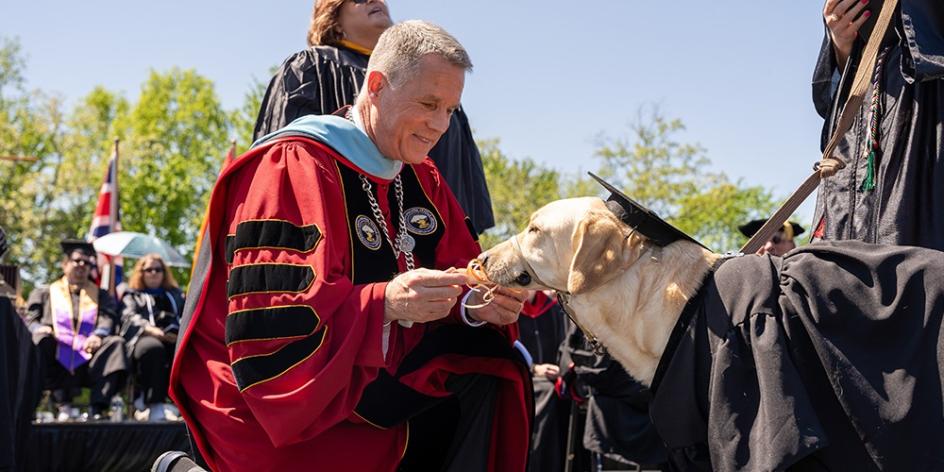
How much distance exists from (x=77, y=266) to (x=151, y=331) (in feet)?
4.80

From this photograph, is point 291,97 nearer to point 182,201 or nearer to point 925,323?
point 925,323

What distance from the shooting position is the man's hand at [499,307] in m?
3.87

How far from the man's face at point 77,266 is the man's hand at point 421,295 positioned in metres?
9.90

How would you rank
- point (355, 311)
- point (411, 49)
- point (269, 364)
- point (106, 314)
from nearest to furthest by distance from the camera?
point (269, 364), point (355, 311), point (411, 49), point (106, 314)

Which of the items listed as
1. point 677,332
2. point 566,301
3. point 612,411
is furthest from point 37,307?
point 677,332

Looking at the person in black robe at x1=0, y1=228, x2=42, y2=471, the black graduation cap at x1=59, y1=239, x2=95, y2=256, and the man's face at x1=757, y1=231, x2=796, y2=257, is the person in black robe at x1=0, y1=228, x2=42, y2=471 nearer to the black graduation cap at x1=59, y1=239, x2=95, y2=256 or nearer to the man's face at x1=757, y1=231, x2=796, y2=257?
the black graduation cap at x1=59, y1=239, x2=95, y2=256

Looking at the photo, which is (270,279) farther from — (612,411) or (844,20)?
(612,411)

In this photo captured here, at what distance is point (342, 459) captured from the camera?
141 inches

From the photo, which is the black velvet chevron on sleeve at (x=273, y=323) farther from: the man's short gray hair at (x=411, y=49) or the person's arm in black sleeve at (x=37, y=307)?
the person's arm in black sleeve at (x=37, y=307)

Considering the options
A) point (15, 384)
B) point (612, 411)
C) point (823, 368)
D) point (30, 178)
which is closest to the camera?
point (823, 368)

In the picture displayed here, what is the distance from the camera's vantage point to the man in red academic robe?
3.27m

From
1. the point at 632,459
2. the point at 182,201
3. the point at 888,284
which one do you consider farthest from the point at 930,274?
the point at 182,201

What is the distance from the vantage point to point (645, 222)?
3469 mm

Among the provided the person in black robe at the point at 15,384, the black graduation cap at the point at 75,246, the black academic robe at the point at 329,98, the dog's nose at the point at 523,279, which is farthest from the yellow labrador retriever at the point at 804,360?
the black graduation cap at the point at 75,246
